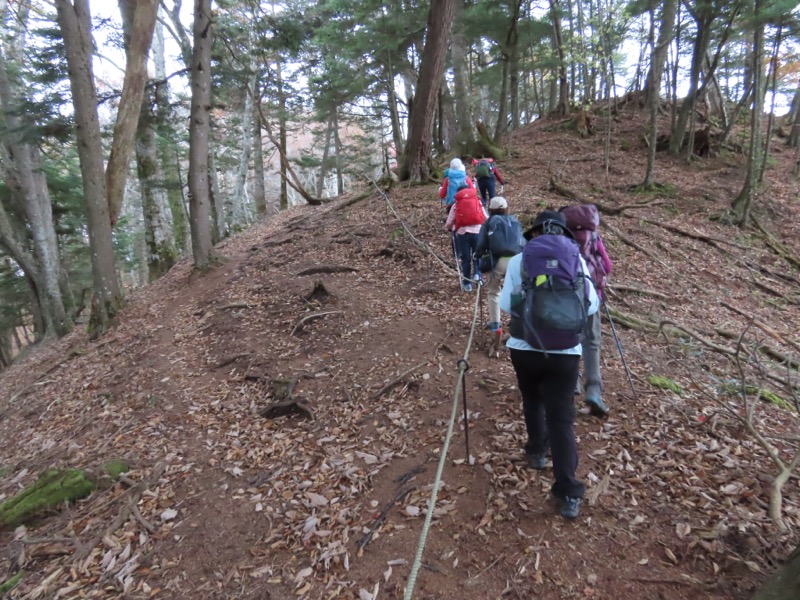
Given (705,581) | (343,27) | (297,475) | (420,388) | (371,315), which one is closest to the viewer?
(705,581)

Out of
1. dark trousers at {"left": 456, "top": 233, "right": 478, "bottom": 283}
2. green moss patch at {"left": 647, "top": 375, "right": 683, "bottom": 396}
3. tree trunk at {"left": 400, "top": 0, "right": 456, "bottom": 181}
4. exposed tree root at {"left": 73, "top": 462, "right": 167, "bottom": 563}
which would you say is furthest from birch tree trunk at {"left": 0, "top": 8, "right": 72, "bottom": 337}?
green moss patch at {"left": 647, "top": 375, "right": 683, "bottom": 396}

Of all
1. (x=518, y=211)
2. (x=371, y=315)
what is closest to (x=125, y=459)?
(x=371, y=315)

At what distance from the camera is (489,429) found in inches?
177

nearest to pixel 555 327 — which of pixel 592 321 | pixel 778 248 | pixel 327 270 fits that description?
pixel 592 321

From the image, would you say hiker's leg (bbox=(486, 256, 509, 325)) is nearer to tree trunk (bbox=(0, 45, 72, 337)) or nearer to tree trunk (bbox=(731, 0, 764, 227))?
tree trunk (bbox=(731, 0, 764, 227))

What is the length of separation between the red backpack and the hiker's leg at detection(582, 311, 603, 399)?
10.6 feet

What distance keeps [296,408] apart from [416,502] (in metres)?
2.27

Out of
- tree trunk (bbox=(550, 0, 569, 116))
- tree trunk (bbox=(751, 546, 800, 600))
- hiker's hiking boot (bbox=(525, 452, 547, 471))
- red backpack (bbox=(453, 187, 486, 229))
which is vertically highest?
tree trunk (bbox=(550, 0, 569, 116))

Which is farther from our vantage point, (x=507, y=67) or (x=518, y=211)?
(x=507, y=67)

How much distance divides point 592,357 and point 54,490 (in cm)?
572

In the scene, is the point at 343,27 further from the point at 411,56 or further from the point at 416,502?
the point at 416,502

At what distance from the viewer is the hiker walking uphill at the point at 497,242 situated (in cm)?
558

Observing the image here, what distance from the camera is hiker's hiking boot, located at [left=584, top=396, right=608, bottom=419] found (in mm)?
4383

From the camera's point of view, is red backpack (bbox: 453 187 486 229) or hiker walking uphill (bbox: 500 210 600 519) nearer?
hiker walking uphill (bbox: 500 210 600 519)
